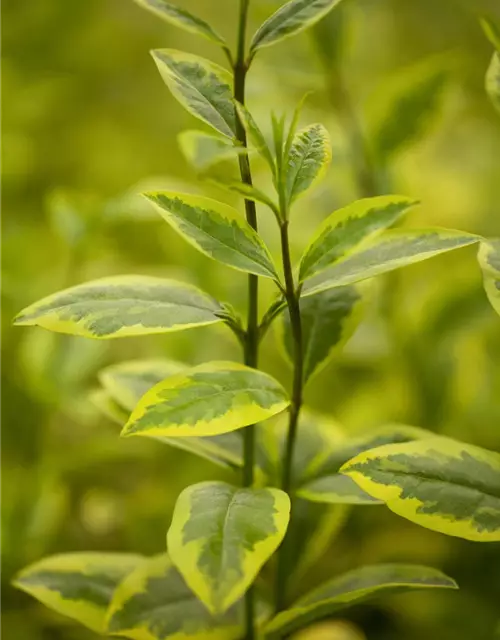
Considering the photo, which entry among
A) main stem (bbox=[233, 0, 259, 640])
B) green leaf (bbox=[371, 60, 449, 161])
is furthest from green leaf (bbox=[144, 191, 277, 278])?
green leaf (bbox=[371, 60, 449, 161])

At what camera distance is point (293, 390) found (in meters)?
0.47

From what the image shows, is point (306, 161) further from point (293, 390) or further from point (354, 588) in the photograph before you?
point (354, 588)

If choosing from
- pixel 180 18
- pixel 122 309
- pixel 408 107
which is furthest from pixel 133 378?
pixel 408 107

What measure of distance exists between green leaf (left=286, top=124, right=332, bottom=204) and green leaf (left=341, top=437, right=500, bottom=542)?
0.50ft

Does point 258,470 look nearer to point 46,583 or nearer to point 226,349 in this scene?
point 46,583

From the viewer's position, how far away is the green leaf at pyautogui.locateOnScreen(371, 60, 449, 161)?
2.49 ft

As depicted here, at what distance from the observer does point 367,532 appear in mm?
808

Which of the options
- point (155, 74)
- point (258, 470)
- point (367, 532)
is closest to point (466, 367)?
point (367, 532)

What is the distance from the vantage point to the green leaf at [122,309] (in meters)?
0.41

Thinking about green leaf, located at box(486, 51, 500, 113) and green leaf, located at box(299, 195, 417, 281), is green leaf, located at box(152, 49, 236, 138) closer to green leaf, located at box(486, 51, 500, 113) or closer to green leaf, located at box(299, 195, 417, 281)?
green leaf, located at box(299, 195, 417, 281)

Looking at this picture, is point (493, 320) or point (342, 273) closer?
point (342, 273)

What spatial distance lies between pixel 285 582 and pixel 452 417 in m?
0.33

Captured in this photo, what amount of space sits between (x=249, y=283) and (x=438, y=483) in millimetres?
159

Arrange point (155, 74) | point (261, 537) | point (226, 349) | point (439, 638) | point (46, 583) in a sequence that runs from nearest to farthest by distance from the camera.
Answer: point (261, 537)
point (46, 583)
point (439, 638)
point (226, 349)
point (155, 74)
